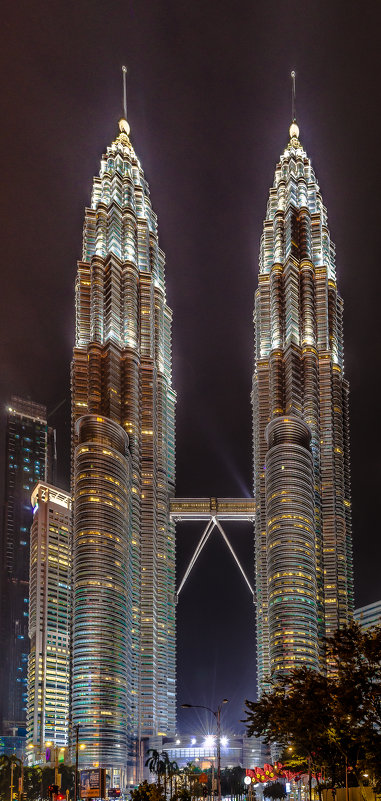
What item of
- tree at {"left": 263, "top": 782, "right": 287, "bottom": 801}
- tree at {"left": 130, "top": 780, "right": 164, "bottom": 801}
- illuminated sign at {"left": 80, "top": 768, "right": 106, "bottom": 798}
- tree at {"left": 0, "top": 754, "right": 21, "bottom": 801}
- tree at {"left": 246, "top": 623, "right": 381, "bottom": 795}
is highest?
tree at {"left": 246, "top": 623, "right": 381, "bottom": 795}

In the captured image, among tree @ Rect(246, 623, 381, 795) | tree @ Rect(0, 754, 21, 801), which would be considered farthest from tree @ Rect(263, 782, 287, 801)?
tree @ Rect(246, 623, 381, 795)

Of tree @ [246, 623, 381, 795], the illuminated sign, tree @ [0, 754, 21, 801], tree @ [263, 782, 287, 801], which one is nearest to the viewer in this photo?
tree @ [246, 623, 381, 795]

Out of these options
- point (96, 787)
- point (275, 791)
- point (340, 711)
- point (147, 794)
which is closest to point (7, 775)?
point (275, 791)

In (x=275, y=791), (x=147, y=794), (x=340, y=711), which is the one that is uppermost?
(x=340, y=711)

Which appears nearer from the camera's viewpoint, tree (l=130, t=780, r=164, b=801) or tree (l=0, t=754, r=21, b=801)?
tree (l=130, t=780, r=164, b=801)

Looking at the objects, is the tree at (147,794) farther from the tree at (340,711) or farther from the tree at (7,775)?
the tree at (7,775)

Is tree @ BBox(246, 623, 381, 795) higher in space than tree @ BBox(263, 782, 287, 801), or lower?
higher

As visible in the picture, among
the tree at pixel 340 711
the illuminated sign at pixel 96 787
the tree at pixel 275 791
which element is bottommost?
the tree at pixel 275 791

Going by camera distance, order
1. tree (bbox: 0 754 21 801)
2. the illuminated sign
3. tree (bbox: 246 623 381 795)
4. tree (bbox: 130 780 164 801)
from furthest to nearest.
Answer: tree (bbox: 0 754 21 801), the illuminated sign, tree (bbox: 130 780 164 801), tree (bbox: 246 623 381 795)

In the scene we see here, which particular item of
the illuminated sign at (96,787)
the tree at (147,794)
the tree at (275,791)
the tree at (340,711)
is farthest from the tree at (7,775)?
the tree at (340,711)

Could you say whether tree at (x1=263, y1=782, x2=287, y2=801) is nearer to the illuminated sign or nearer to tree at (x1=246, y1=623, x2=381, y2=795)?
the illuminated sign

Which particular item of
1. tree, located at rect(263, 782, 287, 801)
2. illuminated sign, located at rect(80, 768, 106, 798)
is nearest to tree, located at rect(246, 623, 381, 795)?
illuminated sign, located at rect(80, 768, 106, 798)

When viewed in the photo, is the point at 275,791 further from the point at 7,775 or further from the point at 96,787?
the point at 96,787

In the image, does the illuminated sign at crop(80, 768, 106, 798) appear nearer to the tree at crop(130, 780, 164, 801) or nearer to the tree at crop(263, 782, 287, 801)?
the tree at crop(130, 780, 164, 801)
